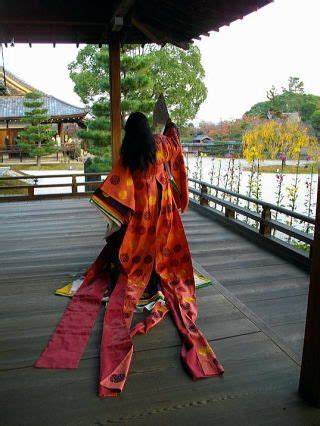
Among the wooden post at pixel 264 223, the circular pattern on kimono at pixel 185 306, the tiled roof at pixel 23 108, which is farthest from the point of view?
the tiled roof at pixel 23 108

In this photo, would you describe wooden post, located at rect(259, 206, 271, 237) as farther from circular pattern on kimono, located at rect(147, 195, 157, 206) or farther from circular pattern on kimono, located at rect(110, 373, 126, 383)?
circular pattern on kimono, located at rect(110, 373, 126, 383)

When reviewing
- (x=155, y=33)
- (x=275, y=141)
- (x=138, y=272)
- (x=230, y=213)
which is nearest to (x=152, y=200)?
(x=138, y=272)

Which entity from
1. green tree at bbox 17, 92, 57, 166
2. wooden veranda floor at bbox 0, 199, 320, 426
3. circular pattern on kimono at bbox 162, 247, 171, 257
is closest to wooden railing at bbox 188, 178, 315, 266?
wooden veranda floor at bbox 0, 199, 320, 426

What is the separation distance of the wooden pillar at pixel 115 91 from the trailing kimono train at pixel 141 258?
9.80ft

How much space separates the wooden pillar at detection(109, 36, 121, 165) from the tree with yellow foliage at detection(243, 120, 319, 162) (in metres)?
1.98

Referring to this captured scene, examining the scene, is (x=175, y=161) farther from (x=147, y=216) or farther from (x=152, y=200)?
(x=147, y=216)

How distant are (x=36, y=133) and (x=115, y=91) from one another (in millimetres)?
10982

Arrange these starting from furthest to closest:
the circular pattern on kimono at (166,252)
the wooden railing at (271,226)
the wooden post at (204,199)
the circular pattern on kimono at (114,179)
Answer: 1. the wooden post at (204,199)
2. the wooden railing at (271,226)
3. the circular pattern on kimono at (166,252)
4. the circular pattern on kimono at (114,179)

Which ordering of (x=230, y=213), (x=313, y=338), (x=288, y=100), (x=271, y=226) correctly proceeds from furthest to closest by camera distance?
(x=288, y=100) → (x=230, y=213) → (x=271, y=226) → (x=313, y=338)

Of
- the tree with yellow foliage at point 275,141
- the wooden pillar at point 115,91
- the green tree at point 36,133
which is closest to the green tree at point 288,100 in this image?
the tree with yellow foliage at point 275,141

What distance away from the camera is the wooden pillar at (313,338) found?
1523mm

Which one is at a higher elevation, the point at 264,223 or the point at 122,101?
the point at 122,101

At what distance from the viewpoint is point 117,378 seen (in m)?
1.75

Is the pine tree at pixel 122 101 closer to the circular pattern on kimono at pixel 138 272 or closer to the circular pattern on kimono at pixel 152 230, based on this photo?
the circular pattern on kimono at pixel 152 230
